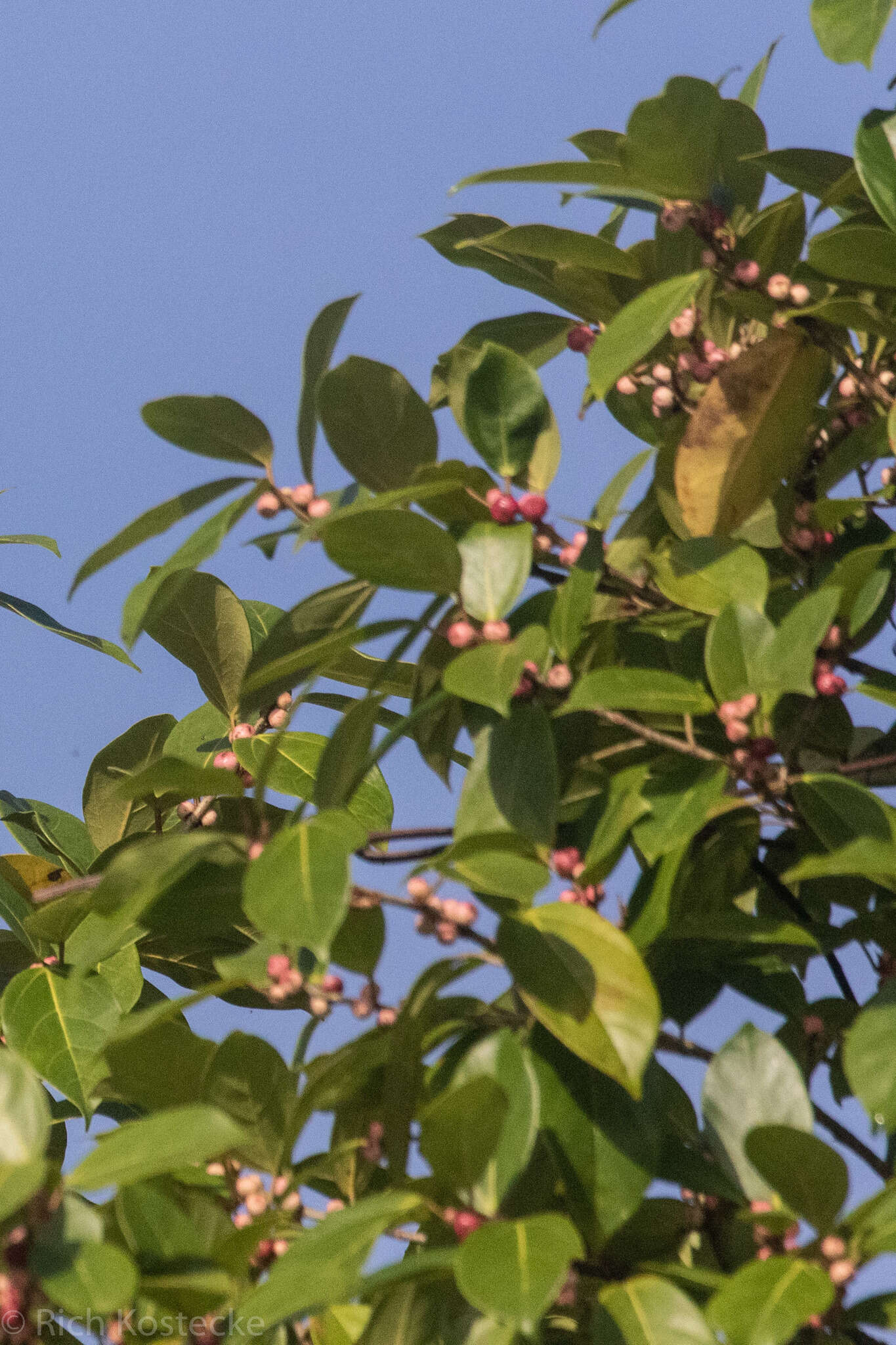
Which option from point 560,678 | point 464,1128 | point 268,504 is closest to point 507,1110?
point 464,1128

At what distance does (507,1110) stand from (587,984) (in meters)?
0.13

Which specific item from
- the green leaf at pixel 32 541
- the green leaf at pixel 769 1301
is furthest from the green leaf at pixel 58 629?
the green leaf at pixel 769 1301

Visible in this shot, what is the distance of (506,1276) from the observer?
1.06m

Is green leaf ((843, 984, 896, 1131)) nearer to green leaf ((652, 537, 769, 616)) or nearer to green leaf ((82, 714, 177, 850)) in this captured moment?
green leaf ((652, 537, 769, 616))

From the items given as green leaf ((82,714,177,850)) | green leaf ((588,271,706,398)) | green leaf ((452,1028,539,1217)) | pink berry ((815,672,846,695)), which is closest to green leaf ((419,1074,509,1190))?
green leaf ((452,1028,539,1217))

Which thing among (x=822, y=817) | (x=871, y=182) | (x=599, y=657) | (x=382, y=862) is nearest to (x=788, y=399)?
(x=871, y=182)

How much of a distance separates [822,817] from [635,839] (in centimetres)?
22

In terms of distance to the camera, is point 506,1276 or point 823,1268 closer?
point 506,1276

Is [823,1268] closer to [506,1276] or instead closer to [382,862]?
[506,1276]

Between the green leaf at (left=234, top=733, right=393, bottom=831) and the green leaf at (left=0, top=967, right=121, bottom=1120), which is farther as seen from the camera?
the green leaf at (left=234, top=733, right=393, bottom=831)

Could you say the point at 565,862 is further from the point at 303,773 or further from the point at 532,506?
the point at 303,773

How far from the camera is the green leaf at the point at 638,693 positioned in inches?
48.6

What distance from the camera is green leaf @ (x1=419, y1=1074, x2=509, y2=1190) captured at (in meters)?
1.14

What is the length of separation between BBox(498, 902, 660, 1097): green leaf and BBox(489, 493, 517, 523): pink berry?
1.36ft
